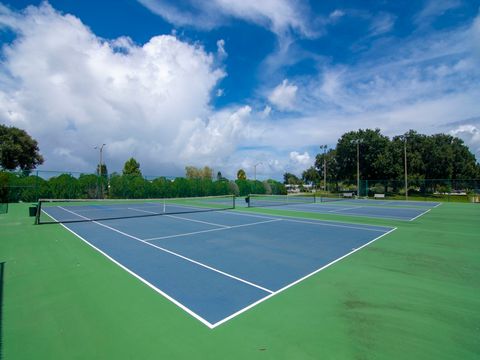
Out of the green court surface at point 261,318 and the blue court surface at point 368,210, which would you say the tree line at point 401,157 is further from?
the green court surface at point 261,318

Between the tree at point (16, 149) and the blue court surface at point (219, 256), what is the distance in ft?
118

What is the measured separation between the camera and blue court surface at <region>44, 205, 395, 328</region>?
15.8 ft

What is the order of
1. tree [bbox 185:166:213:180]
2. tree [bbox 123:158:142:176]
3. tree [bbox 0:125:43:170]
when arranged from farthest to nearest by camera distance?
tree [bbox 185:166:213:180]
tree [bbox 123:158:142:176]
tree [bbox 0:125:43:170]

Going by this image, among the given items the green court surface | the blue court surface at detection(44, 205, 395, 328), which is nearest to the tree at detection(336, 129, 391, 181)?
the blue court surface at detection(44, 205, 395, 328)

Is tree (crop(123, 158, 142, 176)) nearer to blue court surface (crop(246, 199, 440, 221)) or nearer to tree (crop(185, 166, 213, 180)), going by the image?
tree (crop(185, 166, 213, 180))

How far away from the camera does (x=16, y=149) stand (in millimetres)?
38406

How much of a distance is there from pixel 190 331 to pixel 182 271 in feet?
8.17

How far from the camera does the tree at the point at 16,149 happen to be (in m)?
37.6

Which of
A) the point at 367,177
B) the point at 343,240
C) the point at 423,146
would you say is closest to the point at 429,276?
the point at 343,240

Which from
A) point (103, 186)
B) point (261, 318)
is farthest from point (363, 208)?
point (103, 186)

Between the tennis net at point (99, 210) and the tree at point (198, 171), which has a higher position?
the tree at point (198, 171)

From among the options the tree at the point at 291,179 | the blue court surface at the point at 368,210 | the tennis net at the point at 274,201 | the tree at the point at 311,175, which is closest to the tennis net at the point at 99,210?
the tennis net at the point at 274,201

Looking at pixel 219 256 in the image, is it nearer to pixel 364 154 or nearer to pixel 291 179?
pixel 364 154

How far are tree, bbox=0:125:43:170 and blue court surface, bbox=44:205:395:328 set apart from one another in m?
36.1
